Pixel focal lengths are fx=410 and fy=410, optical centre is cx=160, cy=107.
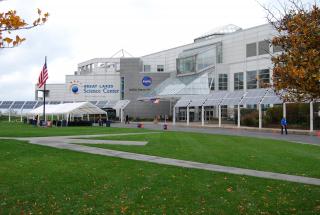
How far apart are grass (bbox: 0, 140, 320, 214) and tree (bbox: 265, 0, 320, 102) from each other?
8.19ft

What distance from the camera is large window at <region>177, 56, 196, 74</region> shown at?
73.3m

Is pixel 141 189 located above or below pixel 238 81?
below

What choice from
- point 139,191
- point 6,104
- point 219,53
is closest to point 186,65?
point 219,53

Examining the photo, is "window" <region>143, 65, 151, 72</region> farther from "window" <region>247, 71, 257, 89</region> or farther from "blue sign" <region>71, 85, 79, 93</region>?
"window" <region>247, 71, 257, 89</region>

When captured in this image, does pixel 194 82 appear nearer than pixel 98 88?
Yes

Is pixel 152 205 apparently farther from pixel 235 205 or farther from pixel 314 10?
pixel 314 10

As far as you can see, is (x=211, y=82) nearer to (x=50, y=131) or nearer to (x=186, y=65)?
(x=186, y=65)

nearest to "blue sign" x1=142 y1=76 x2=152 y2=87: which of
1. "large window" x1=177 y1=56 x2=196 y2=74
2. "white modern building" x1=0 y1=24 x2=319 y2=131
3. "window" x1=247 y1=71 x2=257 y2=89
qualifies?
"white modern building" x1=0 y1=24 x2=319 y2=131

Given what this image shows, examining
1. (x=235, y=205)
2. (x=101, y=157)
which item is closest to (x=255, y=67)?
(x=101, y=157)

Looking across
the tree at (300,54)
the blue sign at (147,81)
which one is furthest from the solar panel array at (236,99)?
the tree at (300,54)

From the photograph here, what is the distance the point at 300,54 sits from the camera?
7.16 metres

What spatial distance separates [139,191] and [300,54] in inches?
191

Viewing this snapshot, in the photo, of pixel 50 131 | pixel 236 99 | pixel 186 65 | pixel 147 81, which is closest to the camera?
pixel 50 131

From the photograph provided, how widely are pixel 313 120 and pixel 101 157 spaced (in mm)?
28901
